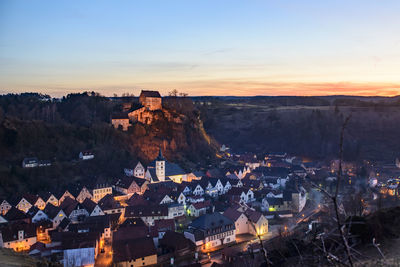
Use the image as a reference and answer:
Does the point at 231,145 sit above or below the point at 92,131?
below

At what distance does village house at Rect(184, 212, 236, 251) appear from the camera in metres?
22.2

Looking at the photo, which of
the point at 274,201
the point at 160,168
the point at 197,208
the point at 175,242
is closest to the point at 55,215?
the point at 175,242

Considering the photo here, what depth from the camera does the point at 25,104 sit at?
199 ft

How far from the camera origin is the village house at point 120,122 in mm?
49438

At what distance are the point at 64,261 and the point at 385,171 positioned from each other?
1829 inches

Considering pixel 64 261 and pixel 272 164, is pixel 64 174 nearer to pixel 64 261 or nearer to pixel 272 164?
pixel 64 261

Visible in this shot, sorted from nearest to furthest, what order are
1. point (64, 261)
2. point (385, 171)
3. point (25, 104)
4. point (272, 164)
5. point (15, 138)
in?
point (64, 261) < point (15, 138) < point (385, 171) < point (272, 164) < point (25, 104)

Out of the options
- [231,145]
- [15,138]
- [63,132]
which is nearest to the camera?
[15,138]

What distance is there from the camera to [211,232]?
2272cm

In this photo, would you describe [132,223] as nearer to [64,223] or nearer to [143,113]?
[64,223]

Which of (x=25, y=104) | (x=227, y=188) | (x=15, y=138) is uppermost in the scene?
(x=25, y=104)

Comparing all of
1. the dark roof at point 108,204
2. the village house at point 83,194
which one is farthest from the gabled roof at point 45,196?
the dark roof at point 108,204

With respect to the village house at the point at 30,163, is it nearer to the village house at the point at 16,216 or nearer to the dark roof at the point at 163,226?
the village house at the point at 16,216

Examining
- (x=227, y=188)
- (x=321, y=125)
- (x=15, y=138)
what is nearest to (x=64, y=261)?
(x=227, y=188)
